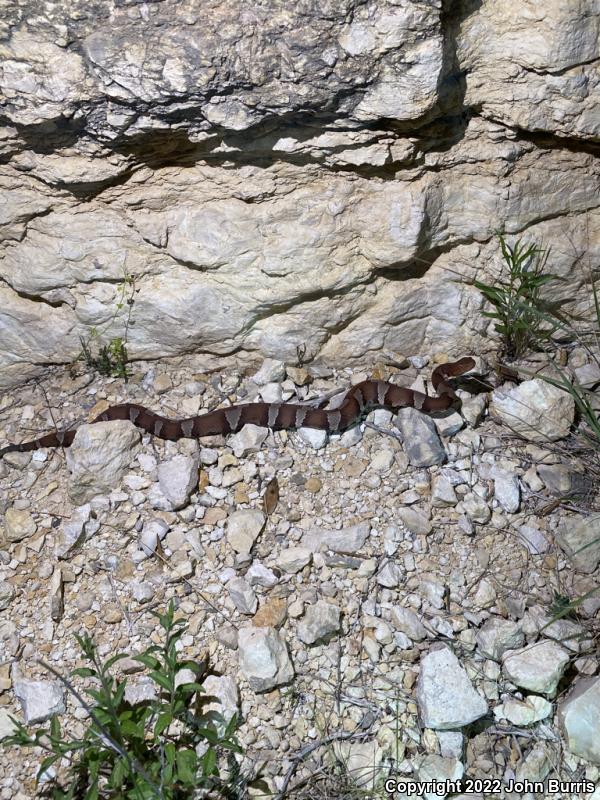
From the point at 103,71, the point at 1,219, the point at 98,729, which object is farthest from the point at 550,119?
the point at 98,729

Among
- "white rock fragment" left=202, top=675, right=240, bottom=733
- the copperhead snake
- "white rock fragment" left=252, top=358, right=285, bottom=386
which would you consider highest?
"white rock fragment" left=252, top=358, right=285, bottom=386

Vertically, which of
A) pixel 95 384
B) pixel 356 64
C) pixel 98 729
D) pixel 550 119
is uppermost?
pixel 356 64

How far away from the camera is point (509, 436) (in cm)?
538

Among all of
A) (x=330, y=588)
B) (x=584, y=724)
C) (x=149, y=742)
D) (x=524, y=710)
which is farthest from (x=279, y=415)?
(x=584, y=724)

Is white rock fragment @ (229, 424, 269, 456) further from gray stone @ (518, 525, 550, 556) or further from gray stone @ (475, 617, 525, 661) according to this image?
gray stone @ (475, 617, 525, 661)

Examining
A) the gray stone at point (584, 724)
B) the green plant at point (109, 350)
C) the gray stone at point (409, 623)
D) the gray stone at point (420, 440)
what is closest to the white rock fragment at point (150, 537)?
the green plant at point (109, 350)

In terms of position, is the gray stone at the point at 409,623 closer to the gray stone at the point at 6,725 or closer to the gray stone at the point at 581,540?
the gray stone at the point at 581,540

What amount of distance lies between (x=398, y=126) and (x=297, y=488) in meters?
2.51

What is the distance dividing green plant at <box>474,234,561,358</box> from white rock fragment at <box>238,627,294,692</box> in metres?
2.73

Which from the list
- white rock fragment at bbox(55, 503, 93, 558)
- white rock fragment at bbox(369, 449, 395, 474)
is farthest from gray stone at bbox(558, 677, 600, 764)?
white rock fragment at bbox(55, 503, 93, 558)

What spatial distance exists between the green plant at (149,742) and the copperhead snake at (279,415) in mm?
1640

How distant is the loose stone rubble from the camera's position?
4.26m

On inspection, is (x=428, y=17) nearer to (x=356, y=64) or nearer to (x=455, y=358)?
(x=356, y=64)

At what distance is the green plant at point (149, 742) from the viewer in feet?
12.4
